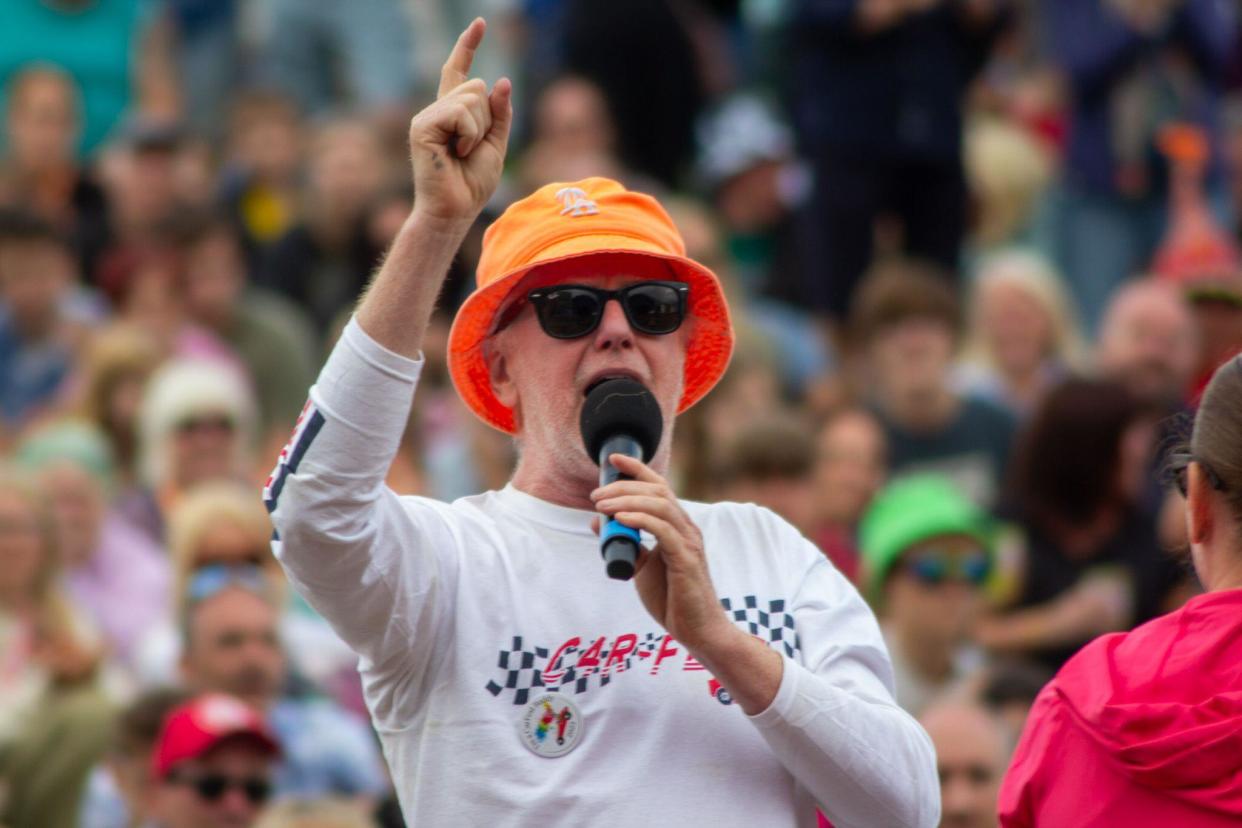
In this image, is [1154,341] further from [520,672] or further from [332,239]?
[520,672]

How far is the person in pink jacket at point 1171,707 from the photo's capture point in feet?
11.2

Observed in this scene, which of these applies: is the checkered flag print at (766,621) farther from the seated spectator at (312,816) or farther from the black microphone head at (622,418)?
the seated spectator at (312,816)

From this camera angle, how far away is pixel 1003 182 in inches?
486

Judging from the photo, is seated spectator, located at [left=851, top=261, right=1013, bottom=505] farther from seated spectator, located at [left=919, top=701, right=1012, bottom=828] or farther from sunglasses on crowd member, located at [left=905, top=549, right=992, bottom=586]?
seated spectator, located at [left=919, top=701, right=1012, bottom=828]

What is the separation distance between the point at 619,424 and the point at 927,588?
3770mm

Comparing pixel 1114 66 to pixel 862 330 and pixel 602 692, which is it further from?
pixel 602 692

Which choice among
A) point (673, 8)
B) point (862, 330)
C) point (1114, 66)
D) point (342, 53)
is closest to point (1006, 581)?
point (862, 330)

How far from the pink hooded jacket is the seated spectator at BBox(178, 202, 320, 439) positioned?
6914 millimetres

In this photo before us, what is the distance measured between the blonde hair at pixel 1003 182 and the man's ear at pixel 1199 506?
28.5ft

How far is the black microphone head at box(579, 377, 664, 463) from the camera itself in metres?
3.67

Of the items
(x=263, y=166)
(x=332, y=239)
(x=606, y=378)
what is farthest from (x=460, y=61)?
(x=263, y=166)

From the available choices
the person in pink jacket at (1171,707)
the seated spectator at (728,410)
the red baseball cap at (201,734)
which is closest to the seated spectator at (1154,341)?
the seated spectator at (728,410)

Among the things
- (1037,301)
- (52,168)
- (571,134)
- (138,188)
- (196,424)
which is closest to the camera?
(196,424)

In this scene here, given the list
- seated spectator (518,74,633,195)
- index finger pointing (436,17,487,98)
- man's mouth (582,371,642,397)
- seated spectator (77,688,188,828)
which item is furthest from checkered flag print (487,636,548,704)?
seated spectator (518,74,633,195)
